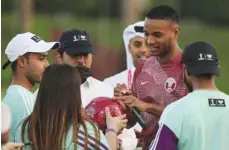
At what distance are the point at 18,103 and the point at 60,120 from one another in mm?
1002

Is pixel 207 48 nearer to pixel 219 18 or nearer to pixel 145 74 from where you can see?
pixel 145 74

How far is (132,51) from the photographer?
10969 millimetres

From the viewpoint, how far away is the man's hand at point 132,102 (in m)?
8.18

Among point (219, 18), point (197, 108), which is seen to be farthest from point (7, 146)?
point (219, 18)

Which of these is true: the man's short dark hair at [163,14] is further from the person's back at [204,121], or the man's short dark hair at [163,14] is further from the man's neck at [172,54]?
the person's back at [204,121]

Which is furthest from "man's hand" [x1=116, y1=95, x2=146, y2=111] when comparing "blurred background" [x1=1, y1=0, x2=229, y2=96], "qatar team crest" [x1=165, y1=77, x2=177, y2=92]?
"blurred background" [x1=1, y1=0, x2=229, y2=96]

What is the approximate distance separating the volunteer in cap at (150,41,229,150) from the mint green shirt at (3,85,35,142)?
1.12 meters

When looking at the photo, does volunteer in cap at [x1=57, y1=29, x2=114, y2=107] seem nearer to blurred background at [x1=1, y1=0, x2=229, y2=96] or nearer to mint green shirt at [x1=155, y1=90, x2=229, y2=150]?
mint green shirt at [x1=155, y1=90, x2=229, y2=150]

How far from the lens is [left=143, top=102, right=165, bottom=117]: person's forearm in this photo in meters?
8.22

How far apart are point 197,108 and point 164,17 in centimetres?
142

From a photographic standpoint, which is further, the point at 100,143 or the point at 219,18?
the point at 219,18

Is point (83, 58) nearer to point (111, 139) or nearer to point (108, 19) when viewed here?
point (111, 139)

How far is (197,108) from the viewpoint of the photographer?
7.41m

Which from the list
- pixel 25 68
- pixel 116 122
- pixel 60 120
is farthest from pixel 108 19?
pixel 60 120
